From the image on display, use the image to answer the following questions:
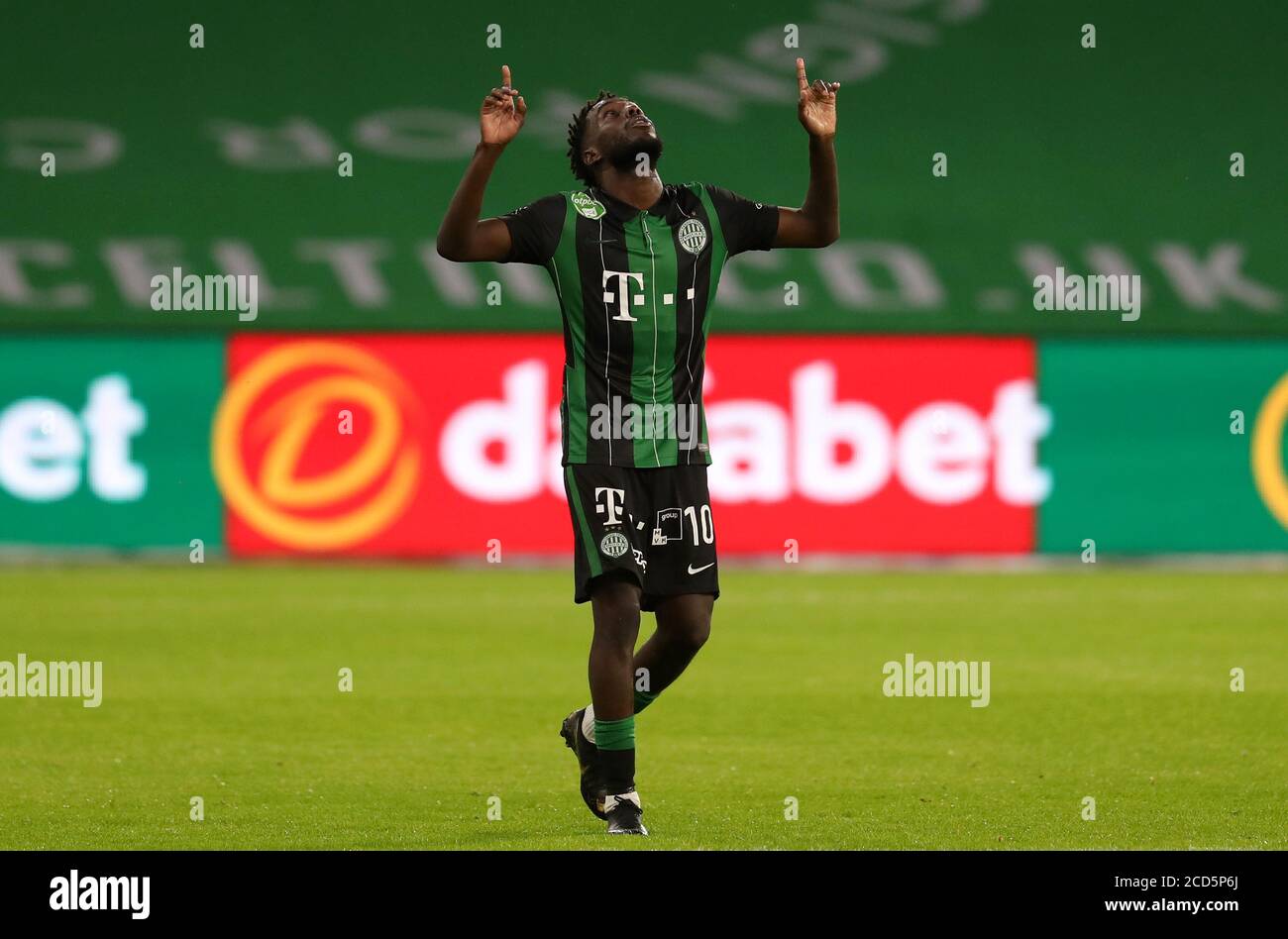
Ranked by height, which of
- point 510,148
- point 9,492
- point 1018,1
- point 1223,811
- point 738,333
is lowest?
point 1223,811

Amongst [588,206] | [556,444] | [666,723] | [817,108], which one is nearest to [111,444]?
[556,444]

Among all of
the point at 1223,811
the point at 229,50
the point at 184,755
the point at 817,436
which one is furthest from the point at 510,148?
the point at 1223,811

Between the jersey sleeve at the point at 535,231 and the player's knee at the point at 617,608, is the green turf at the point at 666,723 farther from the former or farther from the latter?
the jersey sleeve at the point at 535,231

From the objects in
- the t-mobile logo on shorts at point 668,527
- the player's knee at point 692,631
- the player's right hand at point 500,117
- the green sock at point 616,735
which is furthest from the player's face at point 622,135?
the green sock at point 616,735

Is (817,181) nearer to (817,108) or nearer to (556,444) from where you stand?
(817,108)

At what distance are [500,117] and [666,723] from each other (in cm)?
378

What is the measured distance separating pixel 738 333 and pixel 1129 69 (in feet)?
16.0

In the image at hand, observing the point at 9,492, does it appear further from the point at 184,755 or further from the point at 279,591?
the point at 184,755

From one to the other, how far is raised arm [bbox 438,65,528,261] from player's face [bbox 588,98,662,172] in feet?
1.07

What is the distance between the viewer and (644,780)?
6984 mm

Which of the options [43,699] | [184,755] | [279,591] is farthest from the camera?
[279,591]

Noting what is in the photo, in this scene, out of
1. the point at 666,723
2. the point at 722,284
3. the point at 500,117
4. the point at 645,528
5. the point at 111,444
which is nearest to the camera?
the point at 500,117

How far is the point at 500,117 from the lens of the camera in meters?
5.45

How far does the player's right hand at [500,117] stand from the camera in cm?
542
